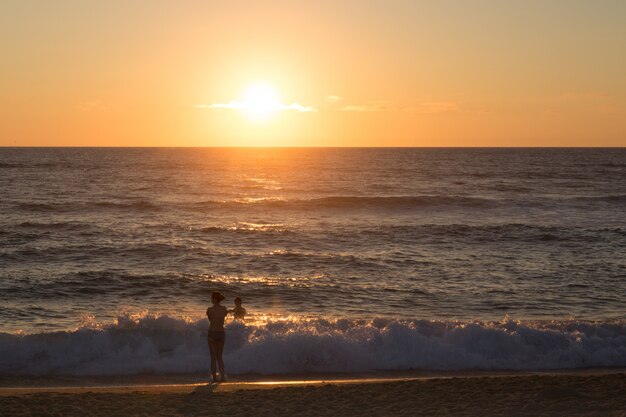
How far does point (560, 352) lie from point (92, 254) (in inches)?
742

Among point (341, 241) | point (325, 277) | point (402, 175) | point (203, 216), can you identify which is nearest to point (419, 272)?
point (325, 277)

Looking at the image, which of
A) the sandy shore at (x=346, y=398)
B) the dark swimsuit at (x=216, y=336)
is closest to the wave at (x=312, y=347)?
the dark swimsuit at (x=216, y=336)

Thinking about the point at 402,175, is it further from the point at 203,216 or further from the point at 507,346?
the point at 507,346

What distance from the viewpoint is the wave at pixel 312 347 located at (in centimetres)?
1525

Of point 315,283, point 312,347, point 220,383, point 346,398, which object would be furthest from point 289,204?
point 346,398

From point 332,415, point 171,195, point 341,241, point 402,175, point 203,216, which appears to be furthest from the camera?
point 402,175

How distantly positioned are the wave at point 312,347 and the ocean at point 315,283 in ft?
0.13

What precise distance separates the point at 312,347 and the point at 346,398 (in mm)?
3800

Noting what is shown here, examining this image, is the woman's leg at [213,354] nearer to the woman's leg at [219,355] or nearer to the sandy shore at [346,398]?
the woman's leg at [219,355]

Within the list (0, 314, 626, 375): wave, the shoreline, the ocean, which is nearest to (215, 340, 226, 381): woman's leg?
the shoreline

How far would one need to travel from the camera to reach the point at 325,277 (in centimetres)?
2405

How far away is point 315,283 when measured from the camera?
23.1m

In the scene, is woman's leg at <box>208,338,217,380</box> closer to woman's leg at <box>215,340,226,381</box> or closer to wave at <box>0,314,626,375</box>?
woman's leg at <box>215,340,226,381</box>

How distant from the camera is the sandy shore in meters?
11.3
